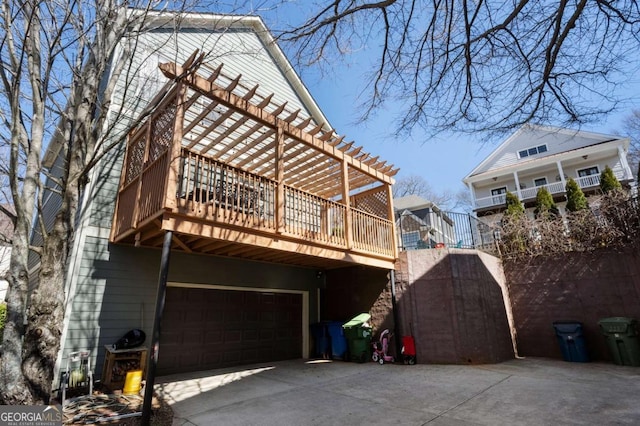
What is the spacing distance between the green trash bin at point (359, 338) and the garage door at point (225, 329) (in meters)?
1.57

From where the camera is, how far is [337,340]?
320 inches

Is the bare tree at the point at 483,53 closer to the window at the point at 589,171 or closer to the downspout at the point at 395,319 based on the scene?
the downspout at the point at 395,319

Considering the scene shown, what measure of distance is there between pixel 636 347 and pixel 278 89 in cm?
1091

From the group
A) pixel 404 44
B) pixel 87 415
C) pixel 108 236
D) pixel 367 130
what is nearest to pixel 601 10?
pixel 404 44

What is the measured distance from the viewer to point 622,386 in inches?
187

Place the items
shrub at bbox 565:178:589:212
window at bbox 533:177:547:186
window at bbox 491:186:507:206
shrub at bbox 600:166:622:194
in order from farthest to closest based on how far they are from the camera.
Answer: window at bbox 491:186:507:206
window at bbox 533:177:547:186
shrub at bbox 565:178:589:212
shrub at bbox 600:166:622:194

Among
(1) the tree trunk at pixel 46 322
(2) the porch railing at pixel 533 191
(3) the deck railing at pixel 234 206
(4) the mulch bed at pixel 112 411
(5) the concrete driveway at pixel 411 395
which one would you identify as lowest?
(5) the concrete driveway at pixel 411 395

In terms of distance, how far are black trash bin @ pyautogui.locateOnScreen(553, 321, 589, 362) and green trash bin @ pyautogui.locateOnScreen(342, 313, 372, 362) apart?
4.35m

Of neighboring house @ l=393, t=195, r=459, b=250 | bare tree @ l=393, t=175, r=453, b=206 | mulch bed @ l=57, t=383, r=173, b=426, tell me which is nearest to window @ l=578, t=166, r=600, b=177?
bare tree @ l=393, t=175, r=453, b=206

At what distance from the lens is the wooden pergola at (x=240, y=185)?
4824 mm

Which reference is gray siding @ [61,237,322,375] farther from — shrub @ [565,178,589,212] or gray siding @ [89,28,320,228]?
shrub @ [565,178,589,212]

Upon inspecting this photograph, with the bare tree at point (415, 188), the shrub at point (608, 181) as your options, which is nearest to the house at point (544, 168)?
the shrub at point (608, 181)

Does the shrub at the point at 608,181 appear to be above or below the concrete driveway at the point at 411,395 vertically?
above

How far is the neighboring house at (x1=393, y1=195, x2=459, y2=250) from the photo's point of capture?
31.4 feet
